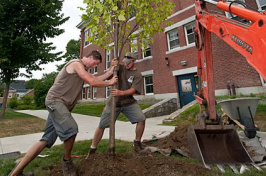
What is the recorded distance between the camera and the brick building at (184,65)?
899 cm

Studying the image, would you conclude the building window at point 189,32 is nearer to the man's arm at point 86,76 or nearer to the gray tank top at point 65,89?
the man's arm at point 86,76

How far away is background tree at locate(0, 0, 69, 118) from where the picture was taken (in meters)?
9.53

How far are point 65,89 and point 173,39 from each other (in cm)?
1139

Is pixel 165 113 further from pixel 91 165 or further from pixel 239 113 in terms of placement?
pixel 91 165

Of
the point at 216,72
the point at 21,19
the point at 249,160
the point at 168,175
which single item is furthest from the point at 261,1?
the point at 21,19

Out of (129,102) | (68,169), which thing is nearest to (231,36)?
(129,102)

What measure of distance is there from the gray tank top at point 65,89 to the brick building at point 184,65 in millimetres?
8765

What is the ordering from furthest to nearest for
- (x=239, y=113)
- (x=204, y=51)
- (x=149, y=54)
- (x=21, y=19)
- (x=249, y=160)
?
(x=149, y=54), (x=21, y=19), (x=239, y=113), (x=204, y=51), (x=249, y=160)

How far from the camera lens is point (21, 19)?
988 centimetres

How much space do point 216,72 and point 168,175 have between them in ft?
30.6

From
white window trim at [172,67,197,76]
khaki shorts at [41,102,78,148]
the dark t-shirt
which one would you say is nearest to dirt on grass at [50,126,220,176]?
khaki shorts at [41,102,78,148]

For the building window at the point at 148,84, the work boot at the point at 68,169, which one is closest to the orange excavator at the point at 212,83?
the work boot at the point at 68,169

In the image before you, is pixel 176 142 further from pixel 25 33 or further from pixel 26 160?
pixel 25 33

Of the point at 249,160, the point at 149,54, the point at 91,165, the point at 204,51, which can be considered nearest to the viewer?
the point at 91,165
